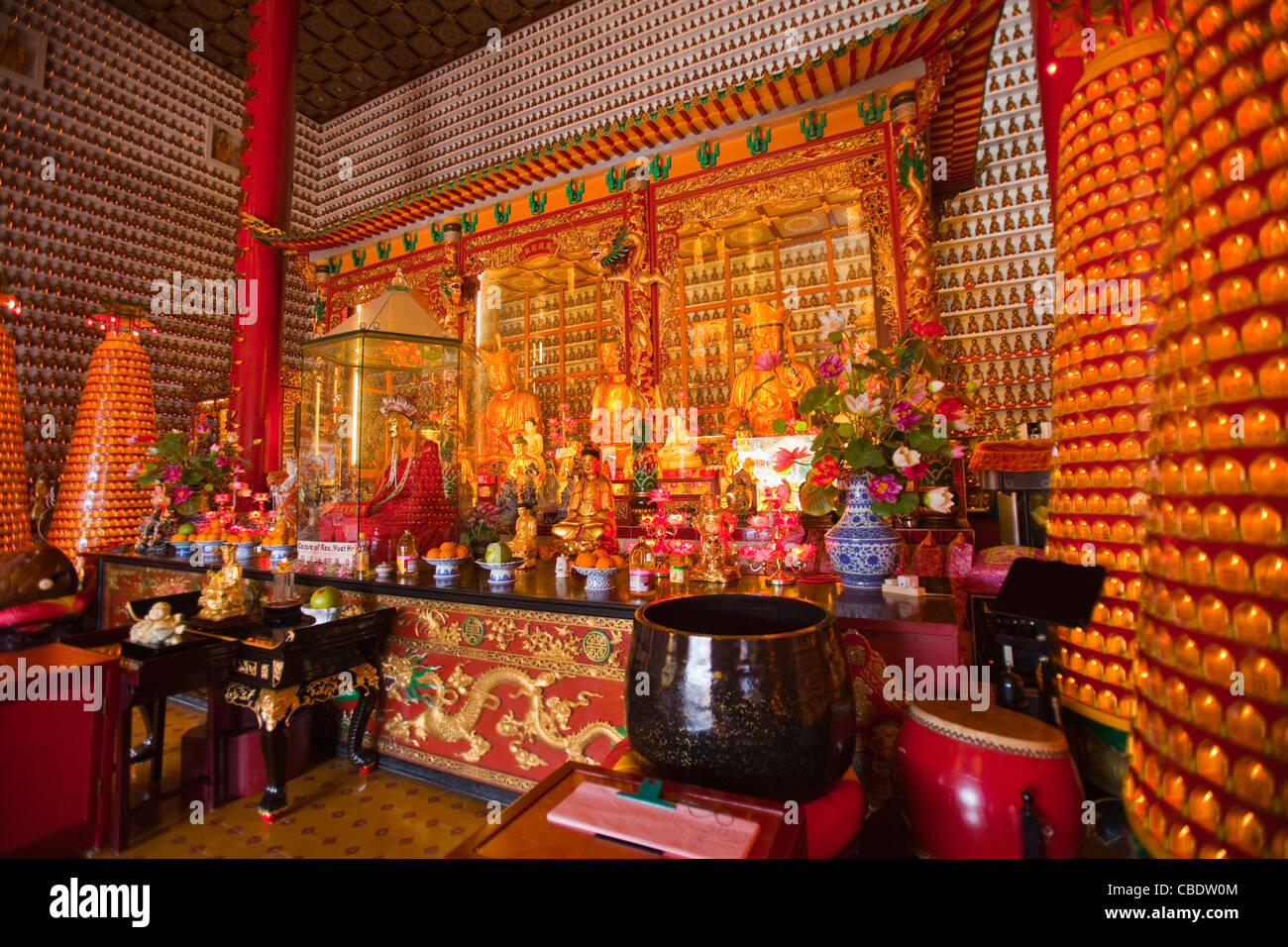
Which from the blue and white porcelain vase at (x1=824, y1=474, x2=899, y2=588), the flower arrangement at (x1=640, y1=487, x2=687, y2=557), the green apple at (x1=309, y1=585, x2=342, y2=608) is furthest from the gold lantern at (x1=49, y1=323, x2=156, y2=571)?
the blue and white porcelain vase at (x1=824, y1=474, x2=899, y2=588)

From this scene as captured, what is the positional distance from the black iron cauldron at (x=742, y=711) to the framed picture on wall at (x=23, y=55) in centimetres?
976

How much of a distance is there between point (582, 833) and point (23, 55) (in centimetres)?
1011

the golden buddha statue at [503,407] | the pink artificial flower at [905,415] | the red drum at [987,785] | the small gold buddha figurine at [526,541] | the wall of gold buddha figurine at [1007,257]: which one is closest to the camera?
the red drum at [987,785]

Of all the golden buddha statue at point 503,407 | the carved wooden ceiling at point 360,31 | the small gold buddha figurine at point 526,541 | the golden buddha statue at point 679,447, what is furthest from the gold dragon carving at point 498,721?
the carved wooden ceiling at point 360,31

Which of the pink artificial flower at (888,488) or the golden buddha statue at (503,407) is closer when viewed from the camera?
the pink artificial flower at (888,488)

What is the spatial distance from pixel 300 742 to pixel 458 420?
226 centimetres

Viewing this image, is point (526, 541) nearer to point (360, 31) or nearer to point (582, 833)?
point (582, 833)

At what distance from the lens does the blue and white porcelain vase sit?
84.7 inches

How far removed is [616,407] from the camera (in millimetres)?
5672

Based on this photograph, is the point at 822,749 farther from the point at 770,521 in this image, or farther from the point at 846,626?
the point at 770,521

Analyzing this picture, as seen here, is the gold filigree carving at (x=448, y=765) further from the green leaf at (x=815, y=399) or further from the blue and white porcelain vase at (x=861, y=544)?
the green leaf at (x=815, y=399)

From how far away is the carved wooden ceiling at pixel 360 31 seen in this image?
736 cm

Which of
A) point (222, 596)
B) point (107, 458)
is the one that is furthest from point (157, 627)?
point (107, 458)

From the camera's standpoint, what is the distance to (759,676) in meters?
0.83
